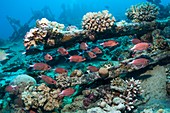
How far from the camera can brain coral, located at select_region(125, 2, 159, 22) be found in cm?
1011

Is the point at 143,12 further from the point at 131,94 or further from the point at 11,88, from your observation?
the point at 11,88

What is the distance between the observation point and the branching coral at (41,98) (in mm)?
7027

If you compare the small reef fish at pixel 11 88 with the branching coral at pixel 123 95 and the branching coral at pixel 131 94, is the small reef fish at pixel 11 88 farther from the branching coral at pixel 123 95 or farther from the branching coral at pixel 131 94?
the branching coral at pixel 131 94

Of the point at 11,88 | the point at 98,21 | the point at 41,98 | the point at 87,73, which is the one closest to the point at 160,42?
the point at 98,21

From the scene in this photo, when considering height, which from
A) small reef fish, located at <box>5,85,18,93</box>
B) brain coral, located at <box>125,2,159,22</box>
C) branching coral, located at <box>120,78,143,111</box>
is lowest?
branching coral, located at <box>120,78,143,111</box>

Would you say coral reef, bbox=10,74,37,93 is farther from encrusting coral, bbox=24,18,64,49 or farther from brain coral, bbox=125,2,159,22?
brain coral, bbox=125,2,159,22

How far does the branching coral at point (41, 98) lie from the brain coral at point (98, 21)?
3039 mm

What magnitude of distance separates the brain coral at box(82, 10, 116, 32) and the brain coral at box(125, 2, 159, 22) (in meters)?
2.65

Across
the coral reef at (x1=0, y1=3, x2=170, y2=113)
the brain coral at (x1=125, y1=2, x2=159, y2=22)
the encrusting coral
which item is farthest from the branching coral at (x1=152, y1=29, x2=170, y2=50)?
the encrusting coral

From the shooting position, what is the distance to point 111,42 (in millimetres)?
8078

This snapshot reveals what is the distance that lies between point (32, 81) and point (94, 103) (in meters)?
3.07

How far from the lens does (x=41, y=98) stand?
279 inches

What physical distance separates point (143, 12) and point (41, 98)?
6.79m

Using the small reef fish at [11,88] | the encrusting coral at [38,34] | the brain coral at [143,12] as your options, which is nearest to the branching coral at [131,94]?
the encrusting coral at [38,34]
